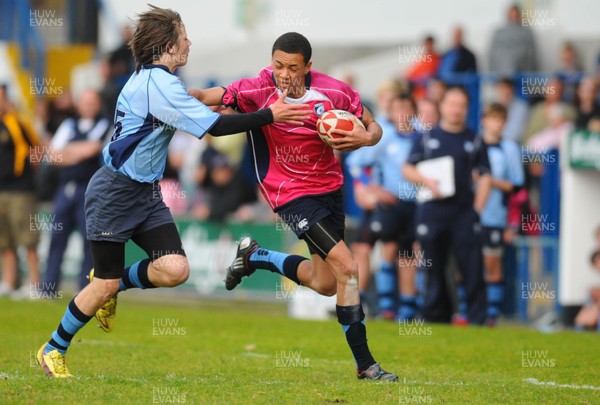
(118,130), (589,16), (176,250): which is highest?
(589,16)

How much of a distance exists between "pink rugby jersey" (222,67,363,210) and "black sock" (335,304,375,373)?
911 millimetres

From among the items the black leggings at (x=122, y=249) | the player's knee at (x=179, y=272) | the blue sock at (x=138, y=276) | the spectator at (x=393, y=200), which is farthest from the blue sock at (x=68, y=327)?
the spectator at (x=393, y=200)

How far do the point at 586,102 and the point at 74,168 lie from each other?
6.85 metres

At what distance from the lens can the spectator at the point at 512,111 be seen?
53.8 ft

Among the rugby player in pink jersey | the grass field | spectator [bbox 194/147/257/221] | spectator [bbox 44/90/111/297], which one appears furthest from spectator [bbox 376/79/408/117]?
the rugby player in pink jersey

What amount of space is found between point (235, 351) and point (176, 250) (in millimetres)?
2559

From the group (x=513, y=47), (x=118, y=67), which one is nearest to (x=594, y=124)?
(x=513, y=47)

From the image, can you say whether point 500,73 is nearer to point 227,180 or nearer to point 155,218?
point 227,180

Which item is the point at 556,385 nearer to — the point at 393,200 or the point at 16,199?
the point at 393,200

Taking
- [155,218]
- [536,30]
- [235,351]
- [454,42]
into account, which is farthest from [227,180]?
[155,218]

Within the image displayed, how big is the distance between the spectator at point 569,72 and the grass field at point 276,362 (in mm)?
4570

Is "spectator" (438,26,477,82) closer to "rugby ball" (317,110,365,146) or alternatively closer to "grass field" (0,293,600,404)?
"grass field" (0,293,600,404)

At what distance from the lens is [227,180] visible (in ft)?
58.9

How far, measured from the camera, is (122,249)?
824 centimetres
